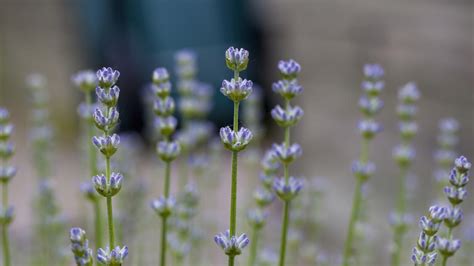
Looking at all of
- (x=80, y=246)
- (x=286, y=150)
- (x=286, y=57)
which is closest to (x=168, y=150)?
(x=286, y=150)

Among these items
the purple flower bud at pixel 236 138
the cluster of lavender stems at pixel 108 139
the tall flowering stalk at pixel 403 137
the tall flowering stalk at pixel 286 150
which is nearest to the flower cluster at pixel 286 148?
the tall flowering stalk at pixel 286 150

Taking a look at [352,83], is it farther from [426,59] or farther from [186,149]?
[186,149]

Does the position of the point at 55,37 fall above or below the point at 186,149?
above

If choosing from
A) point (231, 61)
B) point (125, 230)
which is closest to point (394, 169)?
point (125, 230)

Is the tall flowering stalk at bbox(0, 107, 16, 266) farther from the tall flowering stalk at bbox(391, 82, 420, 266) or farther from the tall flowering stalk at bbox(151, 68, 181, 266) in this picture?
the tall flowering stalk at bbox(391, 82, 420, 266)

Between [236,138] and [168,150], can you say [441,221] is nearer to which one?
[236,138]

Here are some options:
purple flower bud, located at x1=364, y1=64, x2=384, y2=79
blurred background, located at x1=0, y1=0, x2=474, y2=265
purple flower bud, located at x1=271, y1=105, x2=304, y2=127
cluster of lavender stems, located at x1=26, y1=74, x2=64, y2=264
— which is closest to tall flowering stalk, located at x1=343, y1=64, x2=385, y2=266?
purple flower bud, located at x1=364, y1=64, x2=384, y2=79

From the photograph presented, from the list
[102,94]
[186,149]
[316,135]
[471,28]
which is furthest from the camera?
[316,135]
